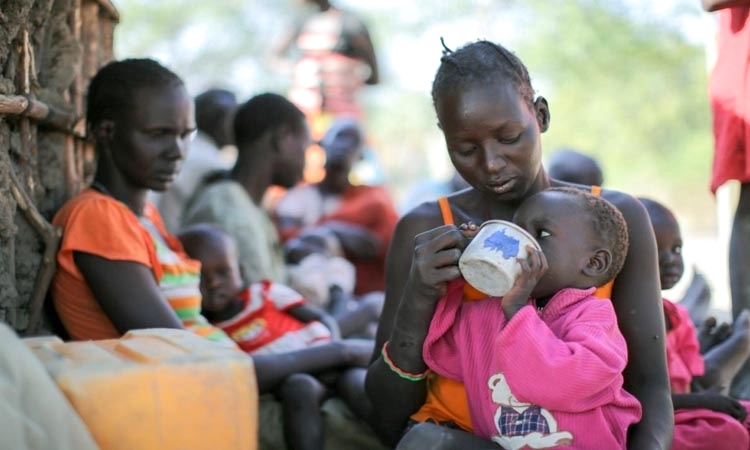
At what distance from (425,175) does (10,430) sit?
2226 centimetres

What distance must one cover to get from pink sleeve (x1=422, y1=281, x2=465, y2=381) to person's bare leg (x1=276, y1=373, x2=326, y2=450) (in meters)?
0.75

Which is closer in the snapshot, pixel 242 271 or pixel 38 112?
pixel 38 112

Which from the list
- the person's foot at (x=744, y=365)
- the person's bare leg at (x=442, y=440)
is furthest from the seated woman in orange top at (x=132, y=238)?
the person's foot at (x=744, y=365)

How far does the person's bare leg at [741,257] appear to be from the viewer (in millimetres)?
3645

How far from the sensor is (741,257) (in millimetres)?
3693

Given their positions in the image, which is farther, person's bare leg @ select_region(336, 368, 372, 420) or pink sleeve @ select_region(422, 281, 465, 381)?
person's bare leg @ select_region(336, 368, 372, 420)

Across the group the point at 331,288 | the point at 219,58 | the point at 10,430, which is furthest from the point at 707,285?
the point at 219,58

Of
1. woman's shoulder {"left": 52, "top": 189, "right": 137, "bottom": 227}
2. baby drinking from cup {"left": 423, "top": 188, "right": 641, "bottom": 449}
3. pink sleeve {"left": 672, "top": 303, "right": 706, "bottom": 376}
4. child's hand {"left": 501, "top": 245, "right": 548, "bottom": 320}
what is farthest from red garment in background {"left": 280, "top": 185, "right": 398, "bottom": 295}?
child's hand {"left": 501, "top": 245, "right": 548, "bottom": 320}

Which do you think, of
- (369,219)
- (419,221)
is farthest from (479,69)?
(369,219)

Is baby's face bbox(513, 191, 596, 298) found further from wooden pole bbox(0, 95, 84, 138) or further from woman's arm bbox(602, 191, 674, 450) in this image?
wooden pole bbox(0, 95, 84, 138)

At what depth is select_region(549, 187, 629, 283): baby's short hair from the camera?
88.0 inches

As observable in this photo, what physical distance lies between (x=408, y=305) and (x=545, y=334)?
355 mm

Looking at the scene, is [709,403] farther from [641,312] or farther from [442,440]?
[442,440]

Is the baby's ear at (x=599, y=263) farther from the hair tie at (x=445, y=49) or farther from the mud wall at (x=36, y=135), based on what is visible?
the mud wall at (x=36, y=135)
